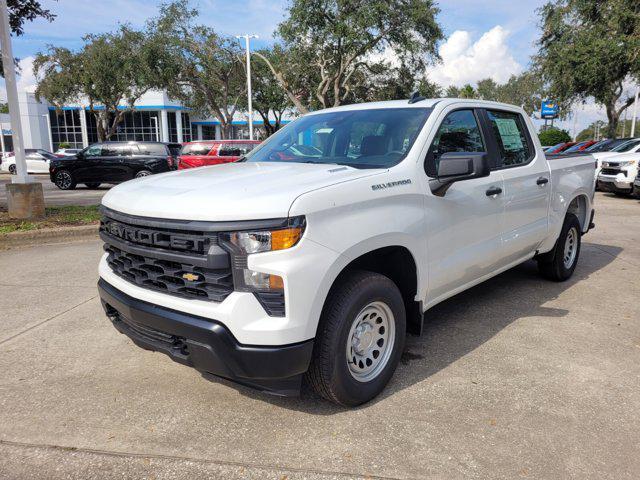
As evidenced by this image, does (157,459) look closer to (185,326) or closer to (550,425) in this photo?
(185,326)

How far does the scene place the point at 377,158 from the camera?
3.56 metres

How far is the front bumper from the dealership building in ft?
170

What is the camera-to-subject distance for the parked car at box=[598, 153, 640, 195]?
14.4m

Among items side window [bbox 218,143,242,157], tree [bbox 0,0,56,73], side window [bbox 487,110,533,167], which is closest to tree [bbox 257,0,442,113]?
side window [bbox 218,143,242,157]

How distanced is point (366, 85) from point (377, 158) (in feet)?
90.2

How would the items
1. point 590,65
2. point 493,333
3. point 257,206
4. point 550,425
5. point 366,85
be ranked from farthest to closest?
point 366,85 < point 590,65 < point 493,333 < point 550,425 < point 257,206

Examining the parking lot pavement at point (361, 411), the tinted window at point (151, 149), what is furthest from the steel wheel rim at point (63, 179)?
the parking lot pavement at point (361, 411)

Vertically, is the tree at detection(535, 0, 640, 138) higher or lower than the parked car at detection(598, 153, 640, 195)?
higher

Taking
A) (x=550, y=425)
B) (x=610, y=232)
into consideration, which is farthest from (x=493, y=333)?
(x=610, y=232)

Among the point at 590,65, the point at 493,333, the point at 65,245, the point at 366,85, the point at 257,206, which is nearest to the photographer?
the point at 257,206

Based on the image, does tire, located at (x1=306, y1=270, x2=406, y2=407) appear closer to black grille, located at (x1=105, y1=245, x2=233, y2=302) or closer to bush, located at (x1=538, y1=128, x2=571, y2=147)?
black grille, located at (x1=105, y1=245, x2=233, y2=302)

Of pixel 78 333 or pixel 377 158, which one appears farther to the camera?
pixel 78 333

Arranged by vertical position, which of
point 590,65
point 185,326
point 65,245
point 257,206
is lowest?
point 65,245

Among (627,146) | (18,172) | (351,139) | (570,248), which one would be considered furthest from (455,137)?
(627,146)
